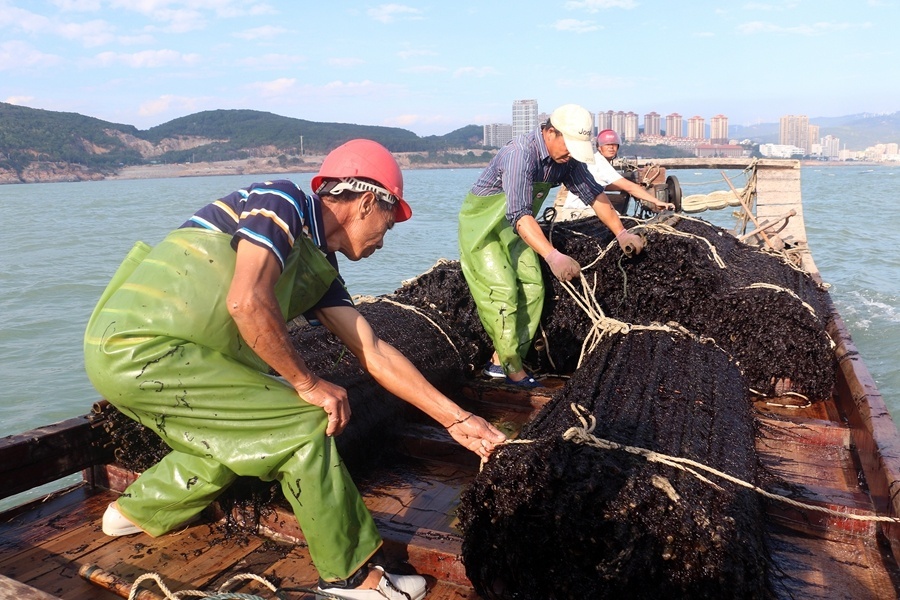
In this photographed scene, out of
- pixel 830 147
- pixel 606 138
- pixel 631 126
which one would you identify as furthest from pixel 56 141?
pixel 830 147

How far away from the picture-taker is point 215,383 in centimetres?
245

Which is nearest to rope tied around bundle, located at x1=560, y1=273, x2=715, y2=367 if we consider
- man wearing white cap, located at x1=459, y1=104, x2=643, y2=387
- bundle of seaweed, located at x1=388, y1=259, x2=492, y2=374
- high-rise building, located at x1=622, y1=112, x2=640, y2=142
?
man wearing white cap, located at x1=459, y1=104, x2=643, y2=387

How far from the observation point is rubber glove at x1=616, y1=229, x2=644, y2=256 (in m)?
4.89

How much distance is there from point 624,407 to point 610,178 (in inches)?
242

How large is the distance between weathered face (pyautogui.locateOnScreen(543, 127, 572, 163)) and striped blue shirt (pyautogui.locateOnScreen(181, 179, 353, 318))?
2442mm

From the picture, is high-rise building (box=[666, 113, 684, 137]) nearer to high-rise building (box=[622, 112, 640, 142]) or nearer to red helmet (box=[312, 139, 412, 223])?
high-rise building (box=[622, 112, 640, 142])

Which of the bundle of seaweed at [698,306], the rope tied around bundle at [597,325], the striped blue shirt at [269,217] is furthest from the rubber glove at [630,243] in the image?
the striped blue shirt at [269,217]

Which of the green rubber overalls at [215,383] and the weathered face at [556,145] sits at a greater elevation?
the weathered face at [556,145]

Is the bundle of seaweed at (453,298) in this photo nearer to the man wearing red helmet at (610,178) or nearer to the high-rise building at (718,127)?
the man wearing red helmet at (610,178)

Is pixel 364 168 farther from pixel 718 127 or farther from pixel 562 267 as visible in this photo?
pixel 718 127

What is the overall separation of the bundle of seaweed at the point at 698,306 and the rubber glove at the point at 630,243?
0.13 m

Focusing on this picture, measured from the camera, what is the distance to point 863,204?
1556 inches

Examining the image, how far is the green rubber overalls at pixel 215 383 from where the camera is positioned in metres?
2.38

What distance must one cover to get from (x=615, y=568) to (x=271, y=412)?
119cm
